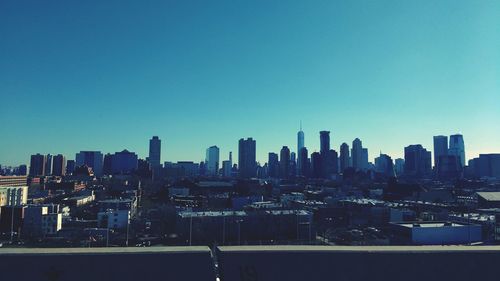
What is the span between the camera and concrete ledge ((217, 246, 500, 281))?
10.7ft

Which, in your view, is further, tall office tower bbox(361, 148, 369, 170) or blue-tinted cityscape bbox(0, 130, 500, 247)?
tall office tower bbox(361, 148, 369, 170)

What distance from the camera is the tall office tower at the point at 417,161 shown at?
86250 millimetres

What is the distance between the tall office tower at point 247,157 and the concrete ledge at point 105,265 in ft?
294

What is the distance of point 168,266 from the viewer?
3254 millimetres

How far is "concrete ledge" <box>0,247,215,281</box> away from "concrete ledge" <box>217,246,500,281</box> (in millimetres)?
241

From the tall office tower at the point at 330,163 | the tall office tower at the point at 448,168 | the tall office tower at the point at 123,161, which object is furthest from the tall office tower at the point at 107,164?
the tall office tower at the point at 448,168

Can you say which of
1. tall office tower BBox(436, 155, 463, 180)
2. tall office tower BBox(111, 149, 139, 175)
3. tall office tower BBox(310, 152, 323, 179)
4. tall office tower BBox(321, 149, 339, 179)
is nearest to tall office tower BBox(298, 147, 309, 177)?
tall office tower BBox(310, 152, 323, 179)

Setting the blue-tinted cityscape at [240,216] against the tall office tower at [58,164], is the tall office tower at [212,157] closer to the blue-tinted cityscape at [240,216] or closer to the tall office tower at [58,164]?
the tall office tower at [58,164]

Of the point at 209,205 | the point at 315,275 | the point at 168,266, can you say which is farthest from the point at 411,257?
the point at 209,205

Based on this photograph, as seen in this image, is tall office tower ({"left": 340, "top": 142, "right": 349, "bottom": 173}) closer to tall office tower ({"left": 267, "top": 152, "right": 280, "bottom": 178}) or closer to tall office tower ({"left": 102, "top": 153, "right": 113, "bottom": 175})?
tall office tower ({"left": 267, "top": 152, "right": 280, "bottom": 178})

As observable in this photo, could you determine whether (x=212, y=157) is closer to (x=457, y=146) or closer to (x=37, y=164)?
(x=37, y=164)

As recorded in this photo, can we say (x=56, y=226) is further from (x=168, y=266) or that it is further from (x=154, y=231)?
(x=168, y=266)

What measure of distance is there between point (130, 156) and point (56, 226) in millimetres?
72997

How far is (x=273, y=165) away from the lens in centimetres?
10288
